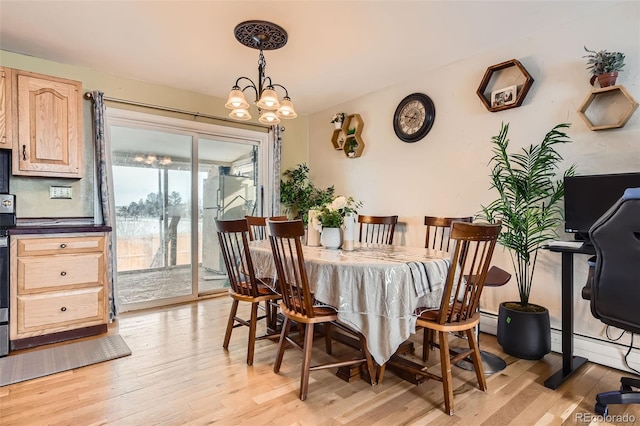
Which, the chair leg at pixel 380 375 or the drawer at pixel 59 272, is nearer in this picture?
the chair leg at pixel 380 375

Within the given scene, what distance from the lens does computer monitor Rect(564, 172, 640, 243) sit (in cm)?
212

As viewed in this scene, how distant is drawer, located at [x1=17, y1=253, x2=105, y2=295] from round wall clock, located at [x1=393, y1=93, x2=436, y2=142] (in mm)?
3247

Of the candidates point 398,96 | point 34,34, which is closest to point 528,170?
point 398,96

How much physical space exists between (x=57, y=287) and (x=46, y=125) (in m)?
1.39

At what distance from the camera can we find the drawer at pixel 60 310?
2.62 meters

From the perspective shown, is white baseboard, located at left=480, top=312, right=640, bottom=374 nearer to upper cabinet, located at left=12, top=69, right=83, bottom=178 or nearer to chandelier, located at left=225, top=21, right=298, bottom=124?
chandelier, located at left=225, top=21, right=298, bottom=124

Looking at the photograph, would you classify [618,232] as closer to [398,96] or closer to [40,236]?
[398,96]

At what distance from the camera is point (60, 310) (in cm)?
275

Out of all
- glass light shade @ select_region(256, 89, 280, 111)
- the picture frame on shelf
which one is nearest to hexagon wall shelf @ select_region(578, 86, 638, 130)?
the picture frame on shelf

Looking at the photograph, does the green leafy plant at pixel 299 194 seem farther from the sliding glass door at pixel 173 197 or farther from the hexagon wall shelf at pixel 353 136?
the hexagon wall shelf at pixel 353 136

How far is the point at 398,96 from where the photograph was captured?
3.87 meters

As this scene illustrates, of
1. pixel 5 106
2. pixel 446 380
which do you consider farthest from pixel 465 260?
pixel 5 106

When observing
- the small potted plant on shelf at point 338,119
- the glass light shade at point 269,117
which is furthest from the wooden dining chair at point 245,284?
the small potted plant on shelf at point 338,119

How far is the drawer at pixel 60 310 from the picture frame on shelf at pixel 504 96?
384 cm
